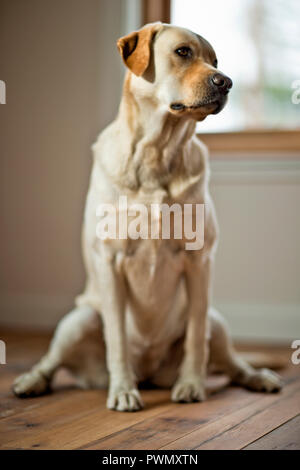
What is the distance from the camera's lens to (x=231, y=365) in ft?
6.88

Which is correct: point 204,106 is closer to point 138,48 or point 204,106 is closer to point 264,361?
point 138,48

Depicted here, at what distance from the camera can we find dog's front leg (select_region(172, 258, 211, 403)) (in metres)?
1.86

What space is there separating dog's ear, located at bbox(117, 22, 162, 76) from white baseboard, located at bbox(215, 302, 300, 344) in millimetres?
1657

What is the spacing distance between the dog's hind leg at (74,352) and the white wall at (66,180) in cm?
118

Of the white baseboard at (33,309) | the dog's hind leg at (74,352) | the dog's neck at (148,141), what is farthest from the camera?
the white baseboard at (33,309)

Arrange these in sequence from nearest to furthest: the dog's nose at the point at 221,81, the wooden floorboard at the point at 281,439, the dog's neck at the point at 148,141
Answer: the wooden floorboard at the point at 281,439 < the dog's nose at the point at 221,81 < the dog's neck at the point at 148,141

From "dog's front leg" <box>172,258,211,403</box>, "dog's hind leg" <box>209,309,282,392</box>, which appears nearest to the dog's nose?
"dog's front leg" <box>172,258,211,403</box>

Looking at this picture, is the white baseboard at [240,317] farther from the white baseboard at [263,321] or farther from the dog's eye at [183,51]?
the dog's eye at [183,51]

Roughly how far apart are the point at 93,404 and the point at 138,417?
0.67ft

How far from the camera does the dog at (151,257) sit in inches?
65.5

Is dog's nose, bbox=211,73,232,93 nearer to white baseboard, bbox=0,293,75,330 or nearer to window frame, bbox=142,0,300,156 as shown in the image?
window frame, bbox=142,0,300,156

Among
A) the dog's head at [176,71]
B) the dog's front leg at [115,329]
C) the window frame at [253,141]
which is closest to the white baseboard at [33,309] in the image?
the window frame at [253,141]
